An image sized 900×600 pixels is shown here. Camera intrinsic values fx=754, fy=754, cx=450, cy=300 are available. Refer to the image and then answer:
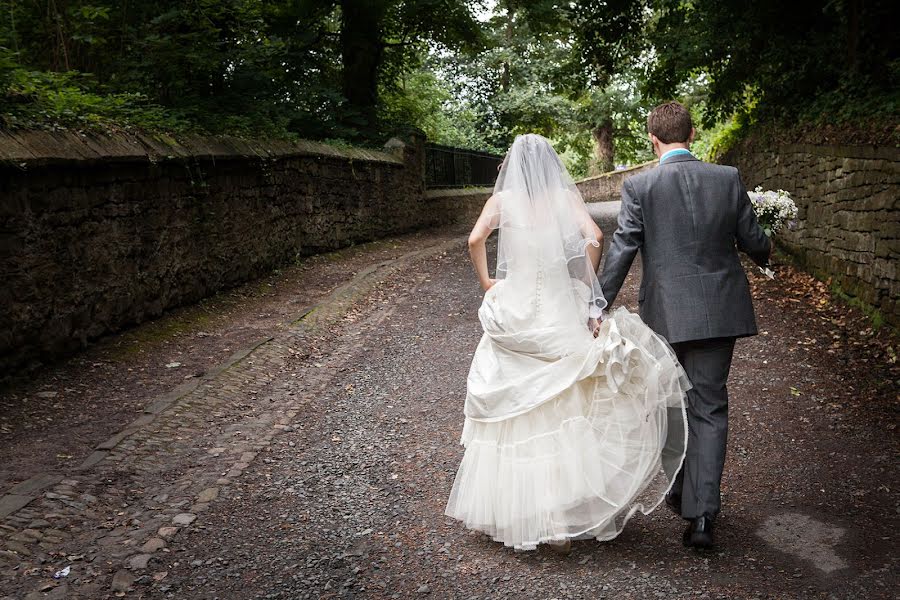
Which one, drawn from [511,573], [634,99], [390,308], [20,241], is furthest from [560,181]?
[634,99]

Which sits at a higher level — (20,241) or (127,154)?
(127,154)

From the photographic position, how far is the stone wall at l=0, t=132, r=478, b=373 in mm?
5695

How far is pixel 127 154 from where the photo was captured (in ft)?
22.6

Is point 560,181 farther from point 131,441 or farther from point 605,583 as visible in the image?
point 131,441

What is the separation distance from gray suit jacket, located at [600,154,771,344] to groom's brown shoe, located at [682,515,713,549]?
84cm

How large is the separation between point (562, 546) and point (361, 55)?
13.7 m

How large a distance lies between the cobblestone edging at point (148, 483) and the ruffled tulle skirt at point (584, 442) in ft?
5.44

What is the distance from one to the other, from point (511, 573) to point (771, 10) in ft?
34.2

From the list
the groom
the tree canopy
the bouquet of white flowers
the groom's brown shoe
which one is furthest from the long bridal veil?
the tree canopy

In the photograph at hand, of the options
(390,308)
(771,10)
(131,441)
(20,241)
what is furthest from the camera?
(771,10)

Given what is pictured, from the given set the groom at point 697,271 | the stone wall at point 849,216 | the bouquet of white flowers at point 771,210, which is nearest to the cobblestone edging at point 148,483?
the groom at point 697,271

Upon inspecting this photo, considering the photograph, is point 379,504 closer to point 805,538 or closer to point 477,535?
point 477,535

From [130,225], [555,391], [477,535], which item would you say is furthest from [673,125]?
[130,225]

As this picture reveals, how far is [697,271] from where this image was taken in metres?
3.59
